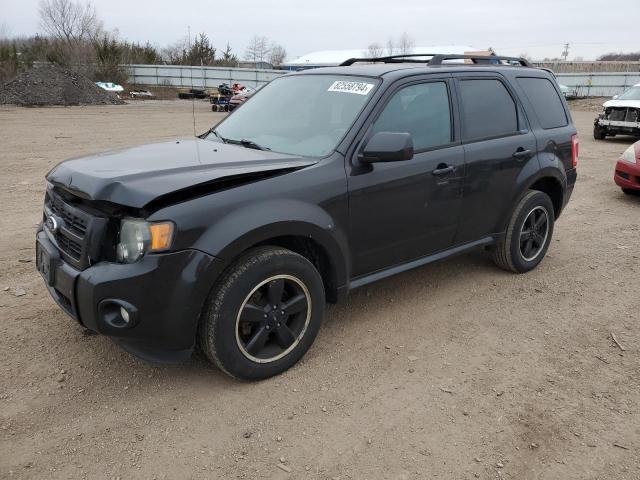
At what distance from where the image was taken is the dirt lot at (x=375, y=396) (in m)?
2.64


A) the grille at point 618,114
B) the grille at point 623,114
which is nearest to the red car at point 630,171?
the grille at point 623,114

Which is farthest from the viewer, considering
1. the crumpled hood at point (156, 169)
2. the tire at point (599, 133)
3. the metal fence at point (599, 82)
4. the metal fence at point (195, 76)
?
the metal fence at point (195, 76)

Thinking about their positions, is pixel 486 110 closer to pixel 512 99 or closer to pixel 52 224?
pixel 512 99

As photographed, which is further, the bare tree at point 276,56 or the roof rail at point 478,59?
the bare tree at point 276,56

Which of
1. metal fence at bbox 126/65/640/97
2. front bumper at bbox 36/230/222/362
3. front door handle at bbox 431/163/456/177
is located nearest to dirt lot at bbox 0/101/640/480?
front bumper at bbox 36/230/222/362

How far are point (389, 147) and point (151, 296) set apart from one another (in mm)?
1647

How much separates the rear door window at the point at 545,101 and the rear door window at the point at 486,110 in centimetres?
33

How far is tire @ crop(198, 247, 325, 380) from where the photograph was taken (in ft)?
9.71

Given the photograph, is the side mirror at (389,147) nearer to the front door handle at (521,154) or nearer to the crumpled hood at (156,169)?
the crumpled hood at (156,169)

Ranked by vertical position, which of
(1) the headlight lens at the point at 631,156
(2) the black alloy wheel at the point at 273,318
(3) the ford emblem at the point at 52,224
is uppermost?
(1) the headlight lens at the point at 631,156

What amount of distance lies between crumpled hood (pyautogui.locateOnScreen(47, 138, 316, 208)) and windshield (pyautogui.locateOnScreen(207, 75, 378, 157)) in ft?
0.66

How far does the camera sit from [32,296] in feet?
14.0

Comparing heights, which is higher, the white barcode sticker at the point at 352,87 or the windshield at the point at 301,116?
the white barcode sticker at the point at 352,87

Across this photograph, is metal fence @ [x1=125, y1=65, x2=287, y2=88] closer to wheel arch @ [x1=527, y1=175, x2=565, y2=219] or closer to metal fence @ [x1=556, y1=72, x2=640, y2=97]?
metal fence @ [x1=556, y1=72, x2=640, y2=97]
